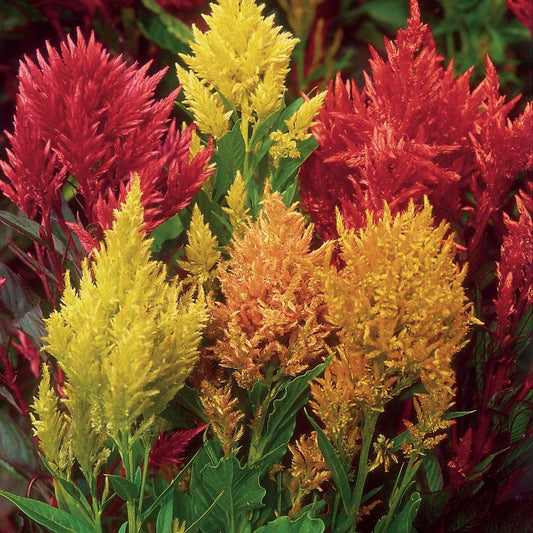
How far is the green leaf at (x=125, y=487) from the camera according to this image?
0.79 metres

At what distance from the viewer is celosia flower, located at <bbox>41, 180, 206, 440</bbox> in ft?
2.40

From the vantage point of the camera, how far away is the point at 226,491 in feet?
2.81

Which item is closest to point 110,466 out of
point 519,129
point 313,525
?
point 313,525

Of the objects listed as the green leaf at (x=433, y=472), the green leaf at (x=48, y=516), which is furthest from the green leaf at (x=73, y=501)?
the green leaf at (x=433, y=472)

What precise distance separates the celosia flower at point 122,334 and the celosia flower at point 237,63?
24cm

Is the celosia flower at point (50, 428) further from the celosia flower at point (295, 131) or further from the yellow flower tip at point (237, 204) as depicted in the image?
the celosia flower at point (295, 131)

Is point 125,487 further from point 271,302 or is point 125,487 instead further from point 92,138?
point 92,138

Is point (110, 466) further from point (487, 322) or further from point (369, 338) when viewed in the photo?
point (487, 322)

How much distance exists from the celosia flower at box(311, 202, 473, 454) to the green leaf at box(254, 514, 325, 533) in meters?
0.10

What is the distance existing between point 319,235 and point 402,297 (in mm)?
263

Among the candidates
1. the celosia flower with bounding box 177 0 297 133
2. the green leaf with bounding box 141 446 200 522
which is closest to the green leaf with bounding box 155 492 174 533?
the green leaf with bounding box 141 446 200 522

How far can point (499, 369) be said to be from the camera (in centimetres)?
102

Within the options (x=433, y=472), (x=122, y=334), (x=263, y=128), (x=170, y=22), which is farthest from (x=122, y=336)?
(x=170, y=22)

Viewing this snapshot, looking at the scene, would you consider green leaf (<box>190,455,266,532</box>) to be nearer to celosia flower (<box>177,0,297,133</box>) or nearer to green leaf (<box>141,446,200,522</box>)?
green leaf (<box>141,446,200,522</box>)
